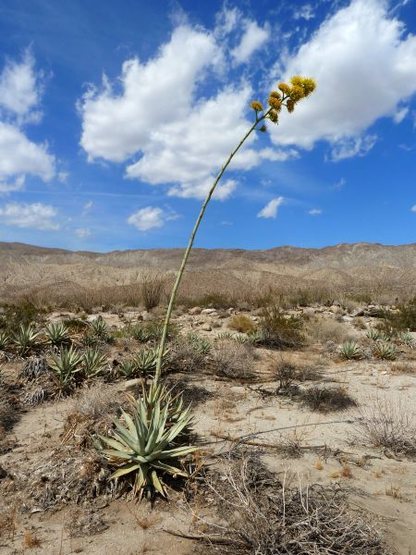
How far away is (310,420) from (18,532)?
3.76m

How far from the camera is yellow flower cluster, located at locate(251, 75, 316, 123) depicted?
3.96 m

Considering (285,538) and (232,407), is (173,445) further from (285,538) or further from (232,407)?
(232,407)

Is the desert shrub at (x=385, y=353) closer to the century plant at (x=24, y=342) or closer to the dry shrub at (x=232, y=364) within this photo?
the dry shrub at (x=232, y=364)

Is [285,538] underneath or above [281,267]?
underneath

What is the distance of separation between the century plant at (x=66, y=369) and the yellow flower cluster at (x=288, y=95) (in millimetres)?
4794

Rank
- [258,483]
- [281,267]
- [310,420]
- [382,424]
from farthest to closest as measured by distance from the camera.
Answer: [281,267] < [310,420] < [382,424] < [258,483]

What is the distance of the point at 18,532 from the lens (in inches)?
129

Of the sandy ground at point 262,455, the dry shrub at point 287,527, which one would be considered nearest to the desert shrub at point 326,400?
the sandy ground at point 262,455

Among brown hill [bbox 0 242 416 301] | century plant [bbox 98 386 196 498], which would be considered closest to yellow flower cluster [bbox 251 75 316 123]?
century plant [bbox 98 386 196 498]

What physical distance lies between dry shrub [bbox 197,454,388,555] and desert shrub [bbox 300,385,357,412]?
2.77 metres

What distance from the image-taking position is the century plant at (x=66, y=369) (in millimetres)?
6691

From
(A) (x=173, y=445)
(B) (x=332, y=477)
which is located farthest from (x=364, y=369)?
(A) (x=173, y=445)

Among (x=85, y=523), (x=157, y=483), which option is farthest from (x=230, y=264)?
(x=85, y=523)

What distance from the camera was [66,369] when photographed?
269 inches
